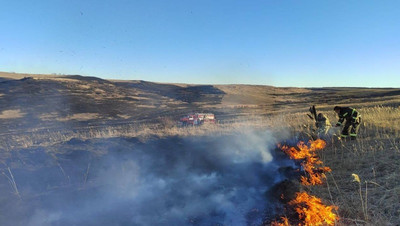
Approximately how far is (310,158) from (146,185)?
4636mm

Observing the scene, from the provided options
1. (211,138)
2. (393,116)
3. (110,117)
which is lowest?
(110,117)

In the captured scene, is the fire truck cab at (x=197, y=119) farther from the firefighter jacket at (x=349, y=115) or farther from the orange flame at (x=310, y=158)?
the firefighter jacket at (x=349, y=115)

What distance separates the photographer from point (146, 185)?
5.88 metres

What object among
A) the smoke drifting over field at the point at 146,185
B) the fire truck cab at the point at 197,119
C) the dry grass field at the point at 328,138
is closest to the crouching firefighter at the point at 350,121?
the dry grass field at the point at 328,138

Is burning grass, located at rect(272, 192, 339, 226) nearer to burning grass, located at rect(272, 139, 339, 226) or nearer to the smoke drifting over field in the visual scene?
burning grass, located at rect(272, 139, 339, 226)

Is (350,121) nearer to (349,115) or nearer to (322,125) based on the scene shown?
(349,115)

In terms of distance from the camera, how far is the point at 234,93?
52.4m

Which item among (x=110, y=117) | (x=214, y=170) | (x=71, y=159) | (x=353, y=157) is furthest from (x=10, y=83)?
(x=353, y=157)

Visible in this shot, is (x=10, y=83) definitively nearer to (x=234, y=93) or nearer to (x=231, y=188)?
(x=234, y=93)

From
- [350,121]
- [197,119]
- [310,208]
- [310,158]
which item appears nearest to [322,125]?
[350,121]

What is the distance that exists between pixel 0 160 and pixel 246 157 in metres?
→ 6.53

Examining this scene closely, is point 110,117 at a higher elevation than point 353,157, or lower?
lower

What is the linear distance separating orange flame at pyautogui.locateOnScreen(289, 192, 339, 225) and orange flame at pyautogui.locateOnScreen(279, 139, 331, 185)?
3.35 feet

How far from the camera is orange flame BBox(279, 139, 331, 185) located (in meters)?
5.99
